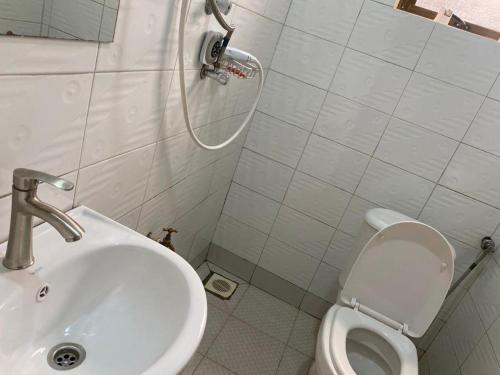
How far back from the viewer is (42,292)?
752 mm

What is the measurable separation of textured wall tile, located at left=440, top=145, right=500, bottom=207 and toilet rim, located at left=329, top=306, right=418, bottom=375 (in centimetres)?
69

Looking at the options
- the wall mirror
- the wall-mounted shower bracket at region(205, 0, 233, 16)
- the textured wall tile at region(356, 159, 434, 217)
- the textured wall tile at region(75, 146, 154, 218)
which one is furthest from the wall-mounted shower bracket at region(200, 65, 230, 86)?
the textured wall tile at region(356, 159, 434, 217)

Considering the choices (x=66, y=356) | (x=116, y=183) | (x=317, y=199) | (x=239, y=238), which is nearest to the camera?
(x=66, y=356)

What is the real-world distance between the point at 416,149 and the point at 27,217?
61.9 inches

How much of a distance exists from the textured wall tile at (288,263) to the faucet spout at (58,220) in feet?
5.21

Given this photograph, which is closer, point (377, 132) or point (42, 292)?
point (42, 292)

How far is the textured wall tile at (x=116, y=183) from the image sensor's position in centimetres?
96

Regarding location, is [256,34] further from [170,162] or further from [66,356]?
[66,356]

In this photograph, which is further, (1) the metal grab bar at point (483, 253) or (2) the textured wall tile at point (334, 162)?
(2) the textured wall tile at point (334, 162)

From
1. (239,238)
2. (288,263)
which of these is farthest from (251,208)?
(288,263)

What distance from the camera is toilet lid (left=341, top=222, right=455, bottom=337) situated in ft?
5.13

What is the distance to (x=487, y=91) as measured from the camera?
1653mm

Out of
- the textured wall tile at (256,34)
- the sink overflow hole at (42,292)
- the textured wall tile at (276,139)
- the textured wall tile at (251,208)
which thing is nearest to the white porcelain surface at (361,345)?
the textured wall tile at (251,208)

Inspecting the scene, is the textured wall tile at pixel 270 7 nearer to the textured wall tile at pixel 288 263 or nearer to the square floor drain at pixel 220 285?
the textured wall tile at pixel 288 263
